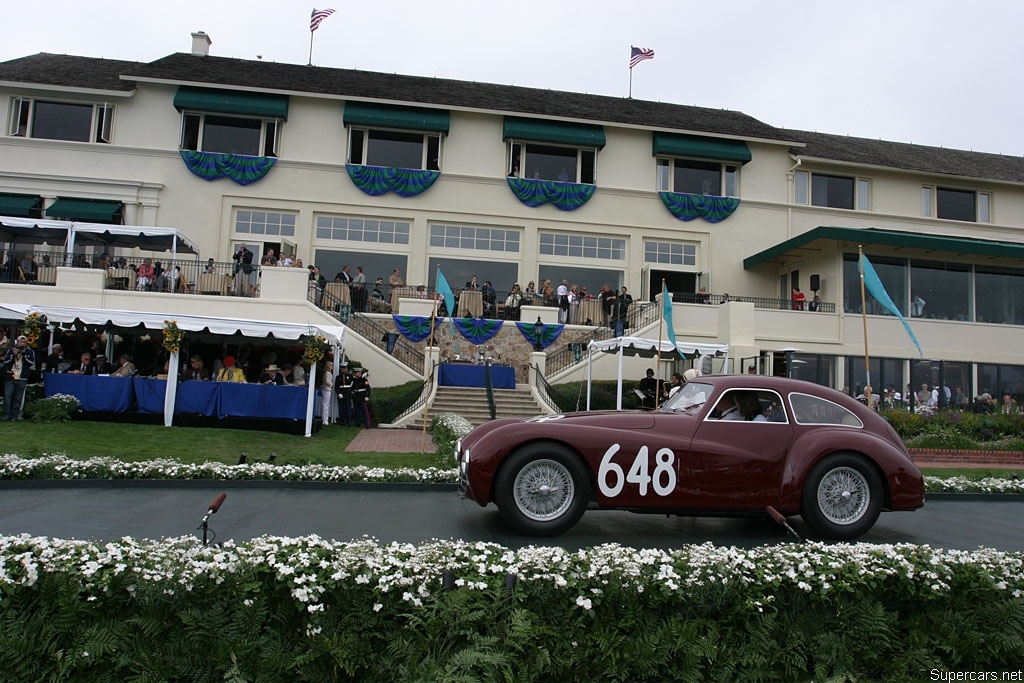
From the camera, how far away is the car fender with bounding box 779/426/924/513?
6461 mm

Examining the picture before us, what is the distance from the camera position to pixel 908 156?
3216 centimetres

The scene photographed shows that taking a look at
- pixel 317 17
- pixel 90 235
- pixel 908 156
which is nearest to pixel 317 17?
pixel 317 17

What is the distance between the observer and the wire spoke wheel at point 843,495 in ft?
21.4

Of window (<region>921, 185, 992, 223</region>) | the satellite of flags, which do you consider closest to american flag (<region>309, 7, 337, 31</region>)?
the satellite of flags

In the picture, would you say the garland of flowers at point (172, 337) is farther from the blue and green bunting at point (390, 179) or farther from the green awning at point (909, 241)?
the green awning at point (909, 241)

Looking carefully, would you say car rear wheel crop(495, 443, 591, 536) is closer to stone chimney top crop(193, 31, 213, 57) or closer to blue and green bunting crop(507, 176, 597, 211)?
blue and green bunting crop(507, 176, 597, 211)

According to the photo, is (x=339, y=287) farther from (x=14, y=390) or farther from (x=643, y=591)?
(x=643, y=591)

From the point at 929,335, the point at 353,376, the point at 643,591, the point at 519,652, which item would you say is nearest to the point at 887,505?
the point at 643,591

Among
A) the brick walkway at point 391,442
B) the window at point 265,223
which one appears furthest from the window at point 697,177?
the brick walkway at point 391,442

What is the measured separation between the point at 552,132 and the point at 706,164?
7.07m

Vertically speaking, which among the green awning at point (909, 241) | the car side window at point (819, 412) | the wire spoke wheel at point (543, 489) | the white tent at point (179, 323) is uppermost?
the green awning at point (909, 241)

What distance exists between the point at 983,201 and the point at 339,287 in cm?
2913

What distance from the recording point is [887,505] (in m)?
6.65

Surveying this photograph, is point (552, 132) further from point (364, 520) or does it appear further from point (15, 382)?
point (364, 520)
